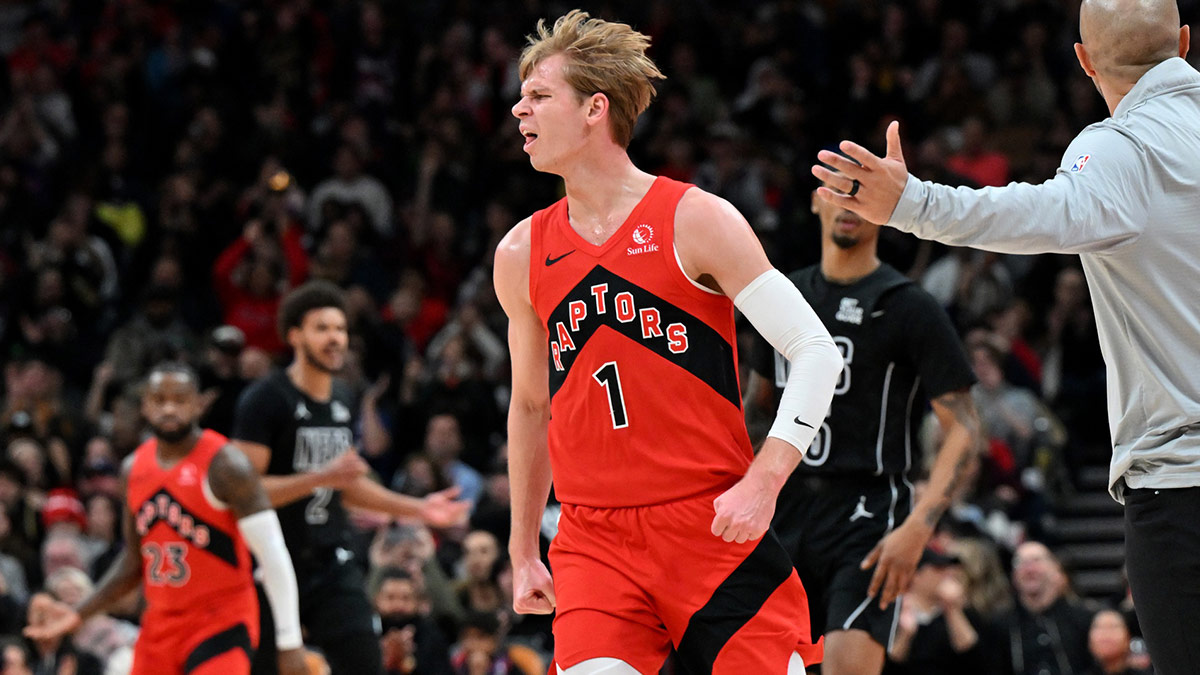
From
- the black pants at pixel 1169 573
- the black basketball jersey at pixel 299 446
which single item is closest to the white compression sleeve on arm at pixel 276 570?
the black basketball jersey at pixel 299 446

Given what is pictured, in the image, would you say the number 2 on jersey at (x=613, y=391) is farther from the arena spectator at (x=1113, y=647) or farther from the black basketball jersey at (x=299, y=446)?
the arena spectator at (x=1113, y=647)

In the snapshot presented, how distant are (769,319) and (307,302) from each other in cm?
430

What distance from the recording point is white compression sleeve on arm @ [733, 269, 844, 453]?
4297mm

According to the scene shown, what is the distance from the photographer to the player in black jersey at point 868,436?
20.1 feet

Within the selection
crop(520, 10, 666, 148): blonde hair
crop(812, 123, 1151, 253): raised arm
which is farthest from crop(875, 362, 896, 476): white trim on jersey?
crop(812, 123, 1151, 253): raised arm

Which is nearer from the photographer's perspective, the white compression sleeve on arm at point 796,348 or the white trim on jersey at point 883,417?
the white compression sleeve on arm at point 796,348

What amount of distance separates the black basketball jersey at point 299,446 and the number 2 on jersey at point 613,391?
3.69 meters

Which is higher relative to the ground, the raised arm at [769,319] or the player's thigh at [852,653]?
the raised arm at [769,319]

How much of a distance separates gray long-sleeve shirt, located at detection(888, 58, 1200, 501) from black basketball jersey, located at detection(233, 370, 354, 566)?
4783mm

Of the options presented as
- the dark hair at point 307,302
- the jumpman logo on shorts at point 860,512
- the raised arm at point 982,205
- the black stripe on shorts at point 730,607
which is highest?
the dark hair at point 307,302

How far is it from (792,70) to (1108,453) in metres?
5.48

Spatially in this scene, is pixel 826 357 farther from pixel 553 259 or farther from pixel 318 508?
pixel 318 508

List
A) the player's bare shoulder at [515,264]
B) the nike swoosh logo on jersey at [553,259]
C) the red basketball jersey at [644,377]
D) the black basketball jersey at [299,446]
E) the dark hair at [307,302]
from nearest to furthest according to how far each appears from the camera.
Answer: the red basketball jersey at [644,377] < the nike swoosh logo on jersey at [553,259] < the player's bare shoulder at [515,264] < the black basketball jersey at [299,446] < the dark hair at [307,302]

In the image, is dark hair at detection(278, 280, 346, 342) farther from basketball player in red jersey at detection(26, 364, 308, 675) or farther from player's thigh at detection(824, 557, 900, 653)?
player's thigh at detection(824, 557, 900, 653)
